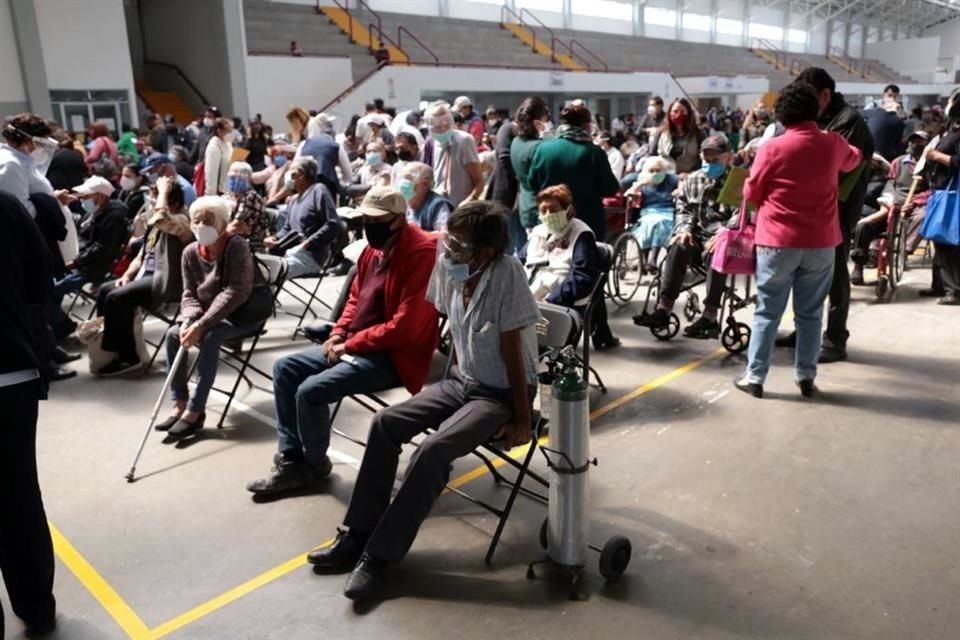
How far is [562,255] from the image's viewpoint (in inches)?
162

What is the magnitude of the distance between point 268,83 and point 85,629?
1468 centimetres

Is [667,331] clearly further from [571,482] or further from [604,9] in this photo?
[604,9]

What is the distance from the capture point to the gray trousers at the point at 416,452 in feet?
8.24

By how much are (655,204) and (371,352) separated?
3.72 meters

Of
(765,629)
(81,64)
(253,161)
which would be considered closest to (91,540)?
(765,629)

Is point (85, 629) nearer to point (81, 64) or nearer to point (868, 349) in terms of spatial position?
point (868, 349)

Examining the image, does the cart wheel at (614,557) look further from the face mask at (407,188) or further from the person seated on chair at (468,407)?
the face mask at (407,188)

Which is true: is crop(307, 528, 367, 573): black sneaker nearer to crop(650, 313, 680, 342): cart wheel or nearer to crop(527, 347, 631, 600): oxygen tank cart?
crop(527, 347, 631, 600): oxygen tank cart

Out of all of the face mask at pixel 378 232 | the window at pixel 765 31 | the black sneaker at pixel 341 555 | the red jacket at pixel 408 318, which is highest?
the window at pixel 765 31

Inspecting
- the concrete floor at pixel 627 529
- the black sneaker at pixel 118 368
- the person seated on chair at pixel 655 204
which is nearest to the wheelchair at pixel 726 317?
the person seated on chair at pixel 655 204

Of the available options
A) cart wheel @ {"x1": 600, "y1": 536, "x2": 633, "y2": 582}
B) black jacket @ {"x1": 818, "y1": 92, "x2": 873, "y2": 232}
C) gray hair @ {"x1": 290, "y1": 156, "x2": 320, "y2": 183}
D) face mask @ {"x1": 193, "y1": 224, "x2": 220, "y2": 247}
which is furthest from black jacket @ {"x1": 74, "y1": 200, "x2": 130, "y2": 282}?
black jacket @ {"x1": 818, "y1": 92, "x2": 873, "y2": 232}

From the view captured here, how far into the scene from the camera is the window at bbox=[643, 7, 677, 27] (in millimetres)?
28359

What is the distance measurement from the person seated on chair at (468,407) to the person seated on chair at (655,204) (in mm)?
3597

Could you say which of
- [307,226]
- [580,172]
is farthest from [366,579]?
[307,226]
